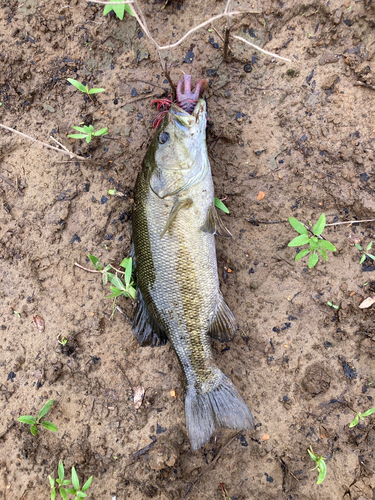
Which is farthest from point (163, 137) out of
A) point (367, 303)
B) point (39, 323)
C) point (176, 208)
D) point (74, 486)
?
point (74, 486)

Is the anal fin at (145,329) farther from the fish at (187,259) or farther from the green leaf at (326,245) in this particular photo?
the green leaf at (326,245)

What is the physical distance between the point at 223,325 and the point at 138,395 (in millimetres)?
1162

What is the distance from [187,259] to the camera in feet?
9.18

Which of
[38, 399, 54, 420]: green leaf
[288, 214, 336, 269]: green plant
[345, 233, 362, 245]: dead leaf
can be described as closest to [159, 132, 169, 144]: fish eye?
[288, 214, 336, 269]: green plant

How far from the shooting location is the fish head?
9.02 ft

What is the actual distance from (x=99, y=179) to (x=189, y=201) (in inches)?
46.3

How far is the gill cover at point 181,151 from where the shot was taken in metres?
2.75

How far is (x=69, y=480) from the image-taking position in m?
3.06

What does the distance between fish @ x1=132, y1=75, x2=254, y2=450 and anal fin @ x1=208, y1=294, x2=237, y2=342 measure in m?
0.01

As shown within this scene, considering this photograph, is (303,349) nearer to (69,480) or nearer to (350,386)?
(350,386)

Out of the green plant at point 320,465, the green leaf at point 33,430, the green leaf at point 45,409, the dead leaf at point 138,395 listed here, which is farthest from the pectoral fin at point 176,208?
the green plant at point 320,465

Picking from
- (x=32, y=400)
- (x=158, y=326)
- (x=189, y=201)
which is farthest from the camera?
(x=32, y=400)

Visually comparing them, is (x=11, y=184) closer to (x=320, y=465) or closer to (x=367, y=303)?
(x=367, y=303)

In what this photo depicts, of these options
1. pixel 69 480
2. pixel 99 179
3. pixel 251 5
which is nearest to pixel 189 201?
pixel 99 179
